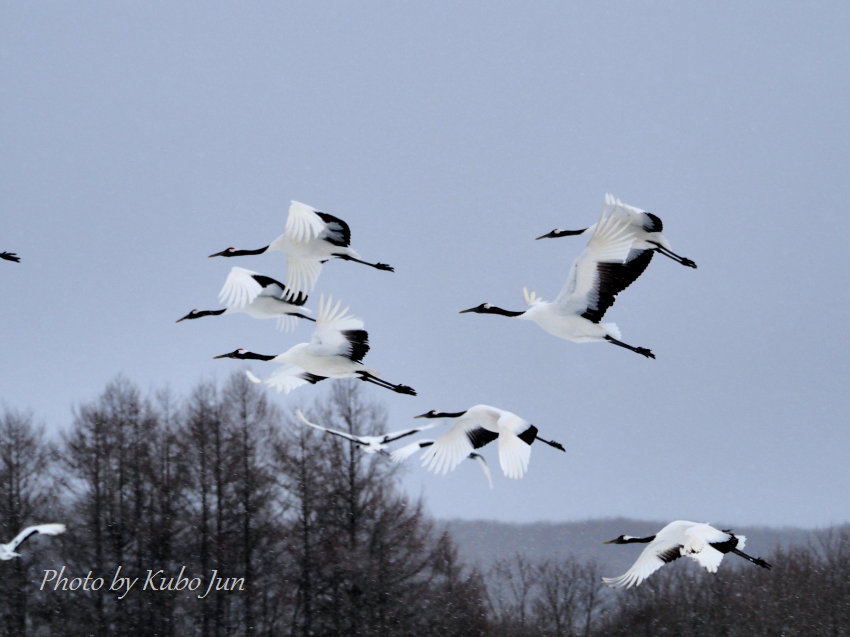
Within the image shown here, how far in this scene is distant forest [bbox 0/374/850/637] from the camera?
155 feet

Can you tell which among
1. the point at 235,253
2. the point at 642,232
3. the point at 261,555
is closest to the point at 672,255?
the point at 642,232

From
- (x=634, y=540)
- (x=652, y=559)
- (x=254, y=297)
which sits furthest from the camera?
(x=254, y=297)

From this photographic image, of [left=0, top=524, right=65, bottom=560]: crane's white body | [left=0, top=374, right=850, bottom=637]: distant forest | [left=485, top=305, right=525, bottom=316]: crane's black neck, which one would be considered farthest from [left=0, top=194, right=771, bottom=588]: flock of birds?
[left=0, top=374, right=850, bottom=637]: distant forest

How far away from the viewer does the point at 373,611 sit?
4466 centimetres

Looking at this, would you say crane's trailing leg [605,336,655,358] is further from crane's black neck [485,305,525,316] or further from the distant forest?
the distant forest

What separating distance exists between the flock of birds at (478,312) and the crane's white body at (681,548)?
1cm

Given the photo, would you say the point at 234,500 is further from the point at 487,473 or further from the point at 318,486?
the point at 487,473

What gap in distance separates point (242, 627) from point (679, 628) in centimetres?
1553

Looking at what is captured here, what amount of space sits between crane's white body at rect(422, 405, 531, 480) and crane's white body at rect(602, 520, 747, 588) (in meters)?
1.95

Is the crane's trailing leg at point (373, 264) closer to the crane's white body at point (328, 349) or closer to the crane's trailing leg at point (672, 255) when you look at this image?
the crane's white body at point (328, 349)

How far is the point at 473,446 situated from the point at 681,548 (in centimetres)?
372

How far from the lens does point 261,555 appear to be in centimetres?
5159

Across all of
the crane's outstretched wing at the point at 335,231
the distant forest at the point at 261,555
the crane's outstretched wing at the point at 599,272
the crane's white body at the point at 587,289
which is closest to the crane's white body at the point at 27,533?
the crane's outstretched wing at the point at 335,231

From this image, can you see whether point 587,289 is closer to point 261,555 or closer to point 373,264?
point 373,264
